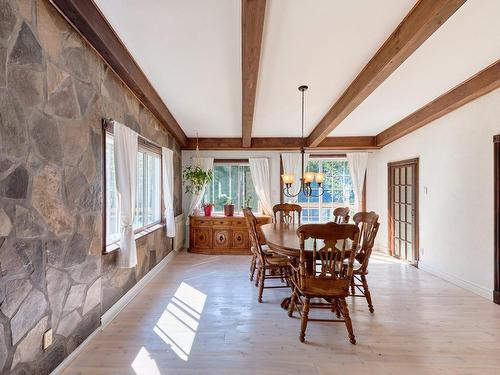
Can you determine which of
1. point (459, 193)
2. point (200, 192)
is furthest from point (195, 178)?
point (459, 193)

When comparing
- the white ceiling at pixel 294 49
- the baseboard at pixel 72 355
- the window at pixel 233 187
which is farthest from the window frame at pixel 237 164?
the baseboard at pixel 72 355

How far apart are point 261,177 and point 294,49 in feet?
11.5

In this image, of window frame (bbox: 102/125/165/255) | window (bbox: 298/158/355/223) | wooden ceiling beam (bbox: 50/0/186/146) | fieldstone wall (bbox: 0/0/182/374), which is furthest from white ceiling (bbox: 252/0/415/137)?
window (bbox: 298/158/355/223)

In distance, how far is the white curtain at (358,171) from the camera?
5.70 meters

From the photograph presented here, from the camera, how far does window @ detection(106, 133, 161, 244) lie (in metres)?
2.79

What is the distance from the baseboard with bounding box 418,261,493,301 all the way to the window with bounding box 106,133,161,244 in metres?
4.37

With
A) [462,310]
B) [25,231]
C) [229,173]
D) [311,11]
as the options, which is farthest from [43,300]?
[229,173]

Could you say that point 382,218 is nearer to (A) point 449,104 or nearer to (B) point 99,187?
(A) point 449,104

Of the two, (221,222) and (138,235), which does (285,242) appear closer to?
(138,235)

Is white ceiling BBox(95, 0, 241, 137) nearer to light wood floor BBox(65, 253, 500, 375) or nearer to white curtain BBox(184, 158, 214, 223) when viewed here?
white curtain BBox(184, 158, 214, 223)

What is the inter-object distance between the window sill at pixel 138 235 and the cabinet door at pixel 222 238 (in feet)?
3.98

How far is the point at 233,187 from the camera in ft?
19.4

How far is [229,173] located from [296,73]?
11.1ft

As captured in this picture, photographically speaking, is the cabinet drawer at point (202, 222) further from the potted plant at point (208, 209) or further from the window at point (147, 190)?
the window at point (147, 190)
